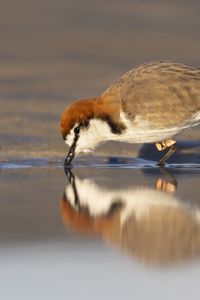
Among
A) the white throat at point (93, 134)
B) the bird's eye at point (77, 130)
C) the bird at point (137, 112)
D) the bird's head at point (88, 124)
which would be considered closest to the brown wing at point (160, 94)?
the bird at point (137, 112)

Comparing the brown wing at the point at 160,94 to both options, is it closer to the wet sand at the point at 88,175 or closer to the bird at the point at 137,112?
the bird at the point at 137,112

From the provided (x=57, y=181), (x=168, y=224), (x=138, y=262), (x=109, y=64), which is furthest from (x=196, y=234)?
(x=109, y=64)

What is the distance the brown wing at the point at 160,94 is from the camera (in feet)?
33.6

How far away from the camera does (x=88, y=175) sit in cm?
982

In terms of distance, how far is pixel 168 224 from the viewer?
7402mm

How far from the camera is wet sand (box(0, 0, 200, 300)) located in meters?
6.20

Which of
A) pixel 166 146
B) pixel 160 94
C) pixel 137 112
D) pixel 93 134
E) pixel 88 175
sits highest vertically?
pixel 160 94

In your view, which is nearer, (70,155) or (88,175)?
(88,175)

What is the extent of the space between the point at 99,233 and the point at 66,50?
788 centimetres

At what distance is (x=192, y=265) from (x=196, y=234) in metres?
0.77

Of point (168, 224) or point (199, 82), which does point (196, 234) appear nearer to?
point (168, 224)

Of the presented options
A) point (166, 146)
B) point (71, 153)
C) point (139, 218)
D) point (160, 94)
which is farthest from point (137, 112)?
point (139, 218)

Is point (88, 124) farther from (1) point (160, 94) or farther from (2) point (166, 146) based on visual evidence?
(2) point (166, 146)

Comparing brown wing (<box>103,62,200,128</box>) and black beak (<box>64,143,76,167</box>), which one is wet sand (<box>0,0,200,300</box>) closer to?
black beak (<box>64,143,76,167</box>)
